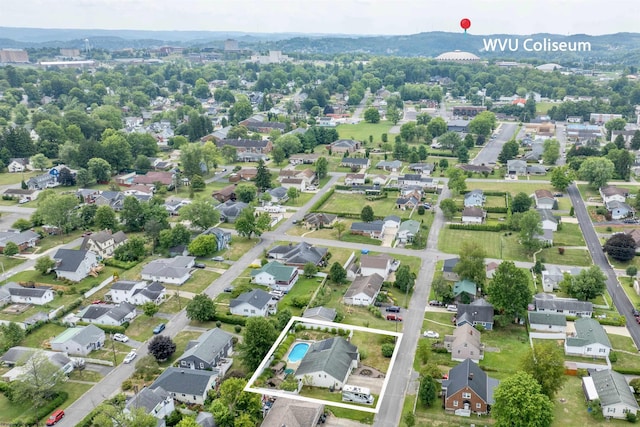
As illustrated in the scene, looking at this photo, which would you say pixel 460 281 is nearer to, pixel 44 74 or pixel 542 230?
pixel 542 230

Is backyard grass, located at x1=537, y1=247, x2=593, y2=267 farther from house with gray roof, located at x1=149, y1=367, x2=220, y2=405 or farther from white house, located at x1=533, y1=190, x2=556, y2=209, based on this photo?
house with gray roof, located at x1=149, y1=367, x2=220, y2=405

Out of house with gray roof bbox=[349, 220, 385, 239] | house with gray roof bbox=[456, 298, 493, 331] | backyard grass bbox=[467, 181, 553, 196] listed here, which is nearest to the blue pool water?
house with gray roof bbox=[456, 298, 493, 331]

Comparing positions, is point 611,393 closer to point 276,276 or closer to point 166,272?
point 276,276

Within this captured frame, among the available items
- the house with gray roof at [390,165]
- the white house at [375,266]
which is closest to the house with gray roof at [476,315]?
the white house at [375,266]

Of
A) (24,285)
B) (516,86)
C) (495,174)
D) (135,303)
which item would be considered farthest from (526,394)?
(516,86)

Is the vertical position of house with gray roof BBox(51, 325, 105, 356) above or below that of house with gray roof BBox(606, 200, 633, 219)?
below

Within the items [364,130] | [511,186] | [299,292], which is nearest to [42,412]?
[299,292]
